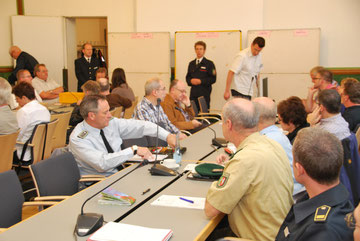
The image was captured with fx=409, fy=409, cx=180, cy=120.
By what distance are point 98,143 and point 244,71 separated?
14.1ft

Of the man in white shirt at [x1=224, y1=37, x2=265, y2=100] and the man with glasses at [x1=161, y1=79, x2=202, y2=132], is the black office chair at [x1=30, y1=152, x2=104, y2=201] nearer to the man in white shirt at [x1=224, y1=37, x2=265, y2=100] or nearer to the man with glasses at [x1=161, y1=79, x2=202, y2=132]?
the man with glasses at [x1=161, y1=79, x2=202, y2=132]

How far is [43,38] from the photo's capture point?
9.51 m

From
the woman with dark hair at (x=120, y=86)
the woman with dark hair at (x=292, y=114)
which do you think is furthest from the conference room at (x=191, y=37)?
the woman with dark hair at (x=292, y=114)

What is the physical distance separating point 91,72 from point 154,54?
1.43 meters

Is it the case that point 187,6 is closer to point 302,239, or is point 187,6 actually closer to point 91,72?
point 91,72

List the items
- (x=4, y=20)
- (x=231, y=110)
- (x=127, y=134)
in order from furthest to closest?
(x=4, y=20)
(x=127, y=134)
(x=231, y=110)

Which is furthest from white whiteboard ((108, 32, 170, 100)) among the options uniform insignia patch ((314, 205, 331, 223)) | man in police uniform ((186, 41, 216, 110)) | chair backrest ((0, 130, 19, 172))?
uniform insignia patch ((314, 205, 331, 223))

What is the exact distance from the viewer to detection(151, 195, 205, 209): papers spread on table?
2.42 m

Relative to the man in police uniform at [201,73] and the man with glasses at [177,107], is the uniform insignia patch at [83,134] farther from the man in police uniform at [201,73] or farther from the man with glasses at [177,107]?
the man in police uniform at [201,73]

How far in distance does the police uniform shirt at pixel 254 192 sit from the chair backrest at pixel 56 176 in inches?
49.0

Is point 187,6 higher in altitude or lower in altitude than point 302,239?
higher

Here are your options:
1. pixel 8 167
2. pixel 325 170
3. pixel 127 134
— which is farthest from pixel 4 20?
pixel 325 170

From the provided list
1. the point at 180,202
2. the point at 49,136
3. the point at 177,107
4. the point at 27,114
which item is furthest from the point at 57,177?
the point at 177,107

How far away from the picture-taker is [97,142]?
346 centimetres
